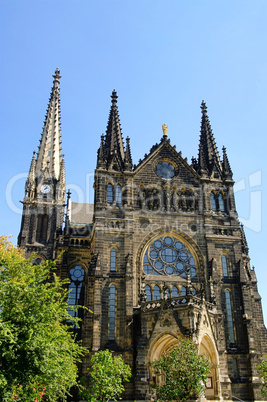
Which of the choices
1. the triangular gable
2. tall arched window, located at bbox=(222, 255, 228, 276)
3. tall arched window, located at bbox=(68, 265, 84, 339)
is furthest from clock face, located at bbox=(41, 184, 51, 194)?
tall arched window, located at bbox=(222, 255, 228, 276)

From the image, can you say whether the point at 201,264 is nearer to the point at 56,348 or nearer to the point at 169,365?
the point at 169,365

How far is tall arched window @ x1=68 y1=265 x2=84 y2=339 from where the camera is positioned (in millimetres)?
37875

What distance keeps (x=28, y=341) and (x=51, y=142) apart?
3814 centimetres

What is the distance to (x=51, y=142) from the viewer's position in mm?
53062

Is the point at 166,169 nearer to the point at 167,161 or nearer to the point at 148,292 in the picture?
the point at 167,161

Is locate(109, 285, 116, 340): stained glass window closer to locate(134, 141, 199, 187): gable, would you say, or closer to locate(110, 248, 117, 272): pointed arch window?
locate(110, 248, 117, 272): pointed arch window

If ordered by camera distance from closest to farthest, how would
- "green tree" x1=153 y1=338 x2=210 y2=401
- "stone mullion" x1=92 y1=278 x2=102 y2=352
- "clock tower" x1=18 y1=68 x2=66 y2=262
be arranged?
"green tree" x1=153 y1=338 x2=210 y2=401, "stone mullion" x1=92 y1=278 x2=102 y2=352, "clock tower" x1=18 y1=68 x2=66 y2=262

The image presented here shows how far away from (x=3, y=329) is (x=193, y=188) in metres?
25.2

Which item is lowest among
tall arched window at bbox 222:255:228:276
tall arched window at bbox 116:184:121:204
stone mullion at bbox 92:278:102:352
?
stone mullion at bbox 92:278:102:352

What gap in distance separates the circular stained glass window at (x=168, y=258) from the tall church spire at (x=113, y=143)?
25.6 feet

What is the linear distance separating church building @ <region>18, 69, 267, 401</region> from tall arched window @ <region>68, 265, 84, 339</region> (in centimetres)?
9

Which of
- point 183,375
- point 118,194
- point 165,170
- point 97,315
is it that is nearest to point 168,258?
point 118,194

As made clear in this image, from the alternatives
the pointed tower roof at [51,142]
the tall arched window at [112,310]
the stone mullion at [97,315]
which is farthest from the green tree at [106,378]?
the pointed tower roof at [51,142]

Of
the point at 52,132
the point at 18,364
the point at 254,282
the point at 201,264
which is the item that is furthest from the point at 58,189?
the point at 18,364
